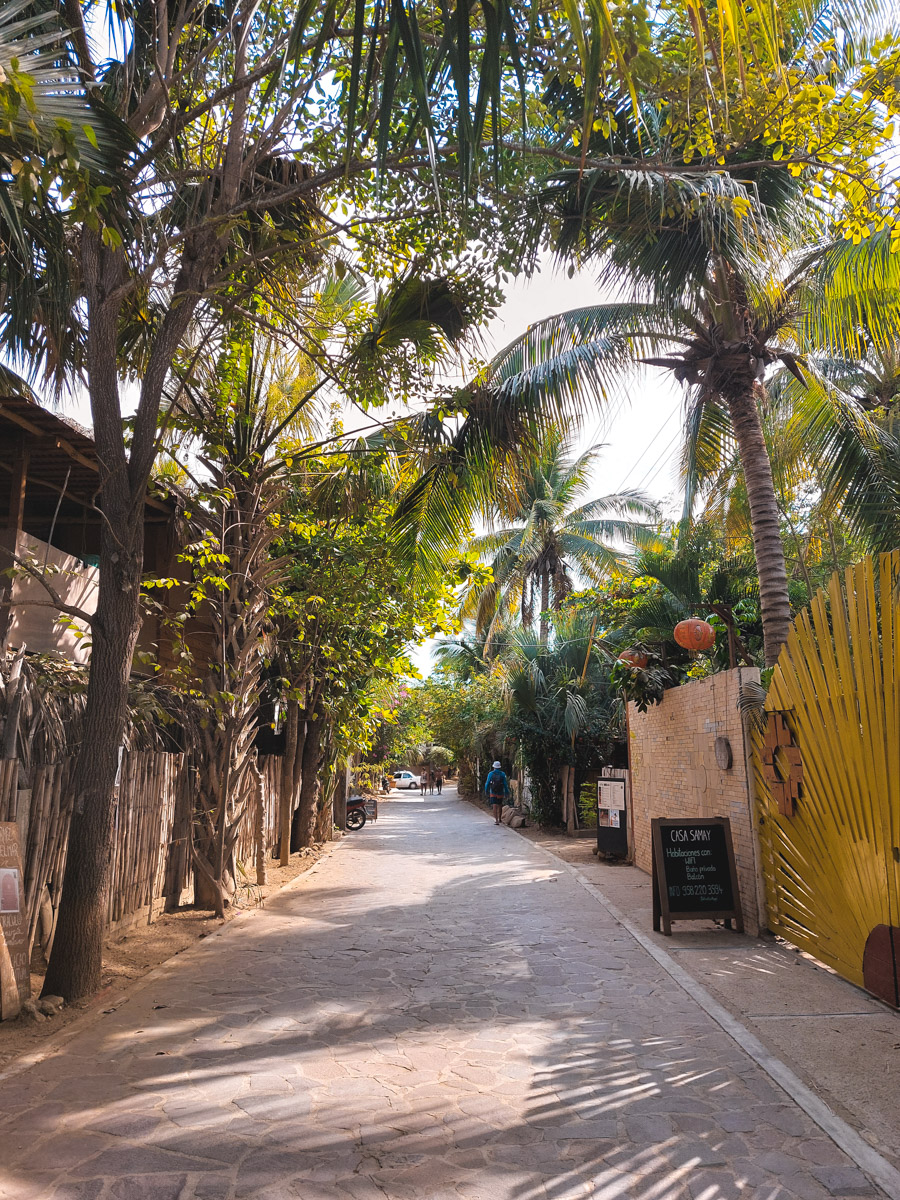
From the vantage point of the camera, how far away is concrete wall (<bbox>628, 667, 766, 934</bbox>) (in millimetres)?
8445

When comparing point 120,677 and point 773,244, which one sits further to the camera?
point 773,244

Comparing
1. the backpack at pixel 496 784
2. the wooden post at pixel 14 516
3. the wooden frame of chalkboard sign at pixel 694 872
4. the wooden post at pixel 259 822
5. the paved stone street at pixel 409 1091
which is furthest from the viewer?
the backpack at pixel 496 784

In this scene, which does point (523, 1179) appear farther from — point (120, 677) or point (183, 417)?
point (183, 417)

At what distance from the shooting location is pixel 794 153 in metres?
6.88

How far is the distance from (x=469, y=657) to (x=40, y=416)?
27567 mm

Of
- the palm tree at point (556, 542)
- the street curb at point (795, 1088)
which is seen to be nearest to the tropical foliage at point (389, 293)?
the street curb at point (795, 1088)

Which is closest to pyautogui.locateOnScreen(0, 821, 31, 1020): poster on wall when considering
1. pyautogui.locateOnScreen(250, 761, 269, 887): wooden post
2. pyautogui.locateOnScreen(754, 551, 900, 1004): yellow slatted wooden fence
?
pyautogui.locateOnScreen(754, 551, 900, 1004): yellow slatted wooden fence

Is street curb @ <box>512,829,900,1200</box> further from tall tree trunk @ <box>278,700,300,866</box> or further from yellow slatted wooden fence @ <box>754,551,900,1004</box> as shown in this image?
tall tree trunk @ <box>278,700,300,866</box>

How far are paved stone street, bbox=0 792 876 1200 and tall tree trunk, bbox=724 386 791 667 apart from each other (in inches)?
153

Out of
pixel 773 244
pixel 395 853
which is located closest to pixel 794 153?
pixel 773 244

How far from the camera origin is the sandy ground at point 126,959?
529 centimetres

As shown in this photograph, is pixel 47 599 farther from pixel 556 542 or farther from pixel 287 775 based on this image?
pixel 556 542

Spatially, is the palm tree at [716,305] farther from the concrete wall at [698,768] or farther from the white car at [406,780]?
the white car at [406,780]

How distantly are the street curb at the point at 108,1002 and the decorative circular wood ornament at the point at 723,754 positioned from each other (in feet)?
17.3
